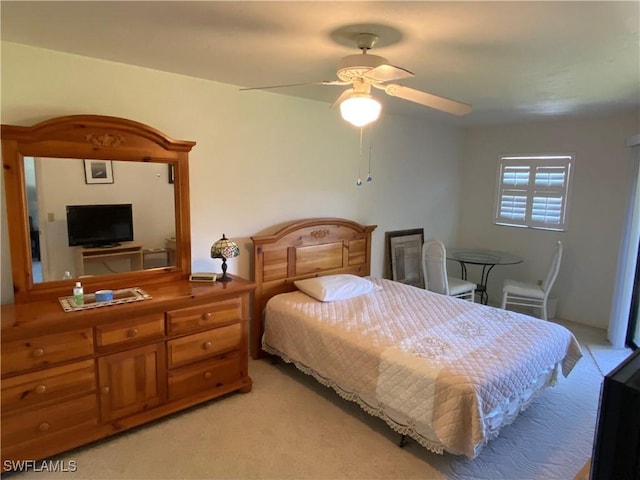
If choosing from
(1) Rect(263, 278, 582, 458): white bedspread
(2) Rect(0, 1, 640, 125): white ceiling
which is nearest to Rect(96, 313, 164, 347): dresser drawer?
(1) Rect(263, 278, 582, 458): white bedspread

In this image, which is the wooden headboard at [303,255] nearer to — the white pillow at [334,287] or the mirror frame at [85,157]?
the white pillow at [334,287]

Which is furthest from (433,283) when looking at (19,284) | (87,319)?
(19,284)

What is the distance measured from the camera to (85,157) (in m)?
2.46

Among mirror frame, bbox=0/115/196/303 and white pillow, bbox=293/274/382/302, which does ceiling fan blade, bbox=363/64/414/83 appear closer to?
mirror frame, bbox=0/115/196/303

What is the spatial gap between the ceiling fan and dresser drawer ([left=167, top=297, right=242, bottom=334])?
1.50 m

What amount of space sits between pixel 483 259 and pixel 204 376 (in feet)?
10.6

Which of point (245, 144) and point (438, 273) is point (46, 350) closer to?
point (245, 144)

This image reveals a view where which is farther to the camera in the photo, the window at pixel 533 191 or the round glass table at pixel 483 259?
the window at pixel 533 191

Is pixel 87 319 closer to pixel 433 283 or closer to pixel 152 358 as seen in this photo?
pixel 152 358

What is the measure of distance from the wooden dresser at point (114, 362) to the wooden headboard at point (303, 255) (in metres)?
0.46

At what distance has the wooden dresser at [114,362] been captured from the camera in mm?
2008

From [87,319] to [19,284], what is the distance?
21.1 inches

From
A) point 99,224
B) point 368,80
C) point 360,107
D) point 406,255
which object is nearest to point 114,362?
point 99,224

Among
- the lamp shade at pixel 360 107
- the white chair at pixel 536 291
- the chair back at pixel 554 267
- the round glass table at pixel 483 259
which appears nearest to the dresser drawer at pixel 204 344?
the lamp shade at pixel 360 107
